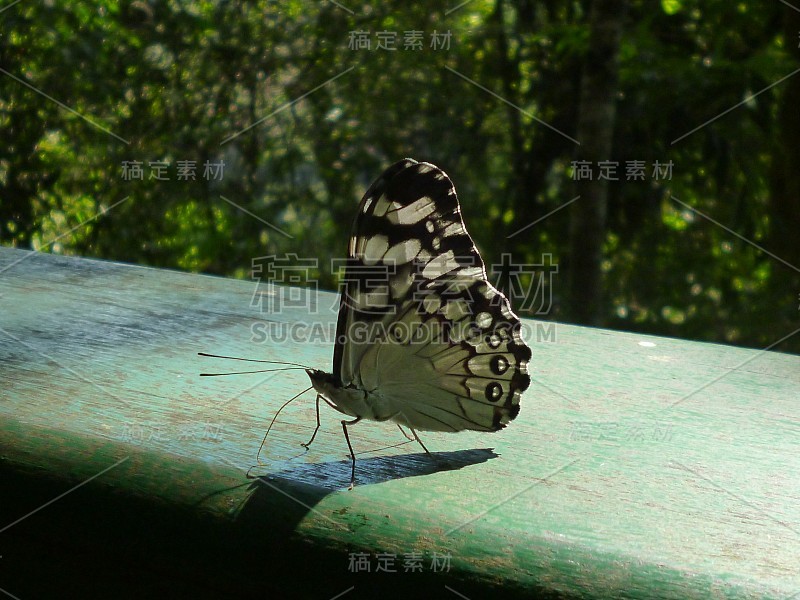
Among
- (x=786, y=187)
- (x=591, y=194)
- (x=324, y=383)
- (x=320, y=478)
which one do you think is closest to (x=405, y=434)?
(x=324, y=383)

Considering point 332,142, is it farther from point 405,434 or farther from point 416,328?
point 405,434

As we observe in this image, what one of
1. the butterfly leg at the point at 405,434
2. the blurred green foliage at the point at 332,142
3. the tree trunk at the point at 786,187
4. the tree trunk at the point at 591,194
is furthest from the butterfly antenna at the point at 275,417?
the tree trunk at the point at 786,187

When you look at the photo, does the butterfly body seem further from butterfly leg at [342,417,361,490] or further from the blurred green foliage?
the blurred green foliage

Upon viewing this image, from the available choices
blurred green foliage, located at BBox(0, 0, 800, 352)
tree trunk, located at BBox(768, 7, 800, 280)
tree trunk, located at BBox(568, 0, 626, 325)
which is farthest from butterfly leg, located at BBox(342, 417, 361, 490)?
tree trunk, located at BBox(768, 7, 800, 280)

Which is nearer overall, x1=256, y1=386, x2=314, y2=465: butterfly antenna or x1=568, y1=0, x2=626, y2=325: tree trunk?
x1=256, y1=386, x2=314, y2=465: butterfly antenna

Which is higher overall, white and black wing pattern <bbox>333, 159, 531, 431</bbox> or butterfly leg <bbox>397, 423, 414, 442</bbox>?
white and black wing pattern <bbox>333, 159, 531, 431</bbox>

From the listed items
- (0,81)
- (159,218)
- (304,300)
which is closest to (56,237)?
(159,218)
